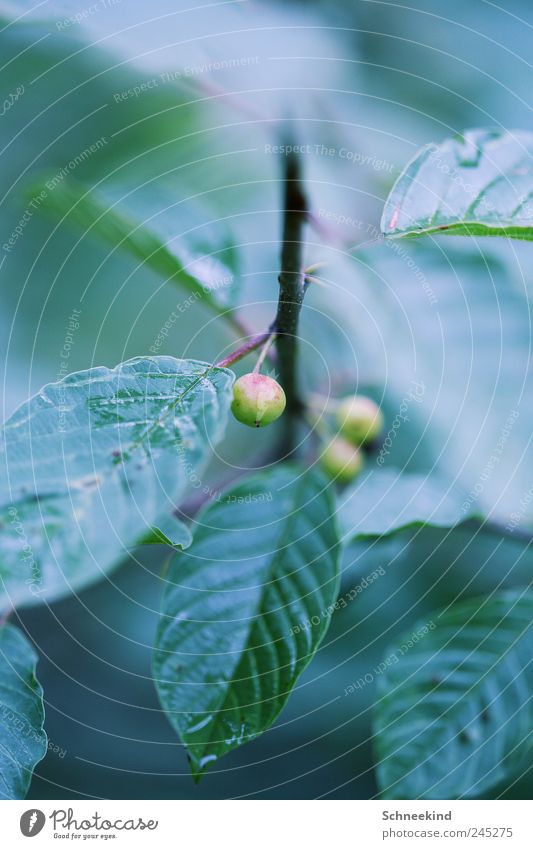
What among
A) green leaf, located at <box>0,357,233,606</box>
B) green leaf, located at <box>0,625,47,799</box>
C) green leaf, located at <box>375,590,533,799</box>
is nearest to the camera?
green leaf, located at <box>0,357,233,606</box>

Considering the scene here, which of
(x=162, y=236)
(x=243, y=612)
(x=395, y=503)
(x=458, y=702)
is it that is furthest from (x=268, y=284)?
(x=458, y=702)

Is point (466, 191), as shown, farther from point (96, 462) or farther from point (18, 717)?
point (18, 717)

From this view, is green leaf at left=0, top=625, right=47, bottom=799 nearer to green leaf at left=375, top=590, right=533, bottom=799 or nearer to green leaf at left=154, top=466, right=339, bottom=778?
green leaf at left=154, top=466, right=339, bottom=778

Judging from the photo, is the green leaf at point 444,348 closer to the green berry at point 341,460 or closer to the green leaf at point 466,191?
the green berry at point 341,460

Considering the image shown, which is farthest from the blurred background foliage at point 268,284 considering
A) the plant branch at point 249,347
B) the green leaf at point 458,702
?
the plant branch at point 249,347

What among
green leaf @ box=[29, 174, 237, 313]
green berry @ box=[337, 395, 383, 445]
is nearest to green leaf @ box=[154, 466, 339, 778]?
green berry @ box=[337, 395, 383, 445]
